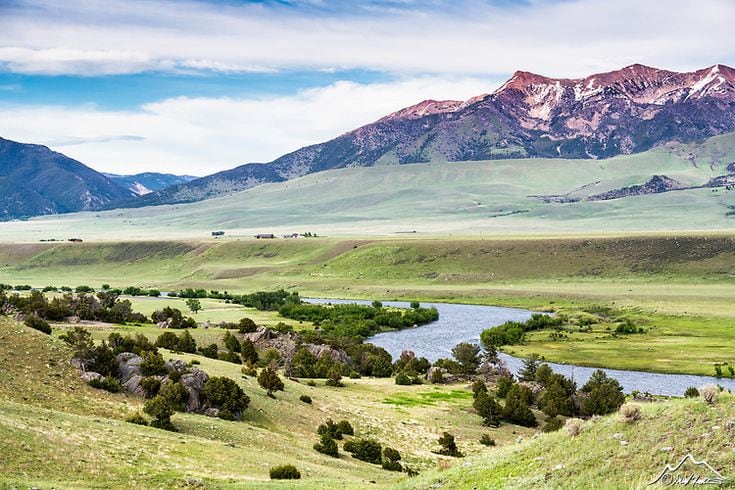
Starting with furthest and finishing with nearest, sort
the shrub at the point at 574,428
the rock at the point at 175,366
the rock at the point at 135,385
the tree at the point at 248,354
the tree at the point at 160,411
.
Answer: the tree at the point at 248,354 → the rock at the point at 175,366 → the rock at the point at 135,385 → the tree at the point at 160,411 → the shrub at the point at 574,428

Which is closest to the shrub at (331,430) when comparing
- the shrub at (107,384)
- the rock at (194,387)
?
the rock at (194,387)

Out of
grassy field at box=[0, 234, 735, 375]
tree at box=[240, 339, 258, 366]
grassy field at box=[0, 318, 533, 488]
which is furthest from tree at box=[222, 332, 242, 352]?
grassy field at box=[0, 234, 735, 375]

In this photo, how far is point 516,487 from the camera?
1845 cm

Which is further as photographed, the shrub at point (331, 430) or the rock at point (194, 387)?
the shrub at point (331, 430)

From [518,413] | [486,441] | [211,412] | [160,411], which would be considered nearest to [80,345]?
[211,412]

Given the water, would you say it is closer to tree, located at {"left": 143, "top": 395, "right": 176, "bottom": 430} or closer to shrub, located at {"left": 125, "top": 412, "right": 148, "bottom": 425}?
tree, located at {"left": 143, "top": 395, "right": 176, "bottom": 430}

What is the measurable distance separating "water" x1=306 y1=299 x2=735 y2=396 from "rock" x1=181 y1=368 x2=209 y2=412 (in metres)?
41.6

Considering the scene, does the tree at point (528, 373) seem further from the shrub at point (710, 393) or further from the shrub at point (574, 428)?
the shrub at point (710, 393)

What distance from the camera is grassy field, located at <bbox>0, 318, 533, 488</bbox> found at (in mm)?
27219

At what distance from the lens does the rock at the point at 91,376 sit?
1666 inches

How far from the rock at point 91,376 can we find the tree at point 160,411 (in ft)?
12.2

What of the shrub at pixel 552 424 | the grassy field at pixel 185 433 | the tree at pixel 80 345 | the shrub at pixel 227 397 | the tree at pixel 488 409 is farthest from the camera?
the tree at pixel 488 409

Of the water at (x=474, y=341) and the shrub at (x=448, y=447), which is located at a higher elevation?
the shrub at (x=448, y=447)

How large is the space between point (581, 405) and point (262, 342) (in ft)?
119
